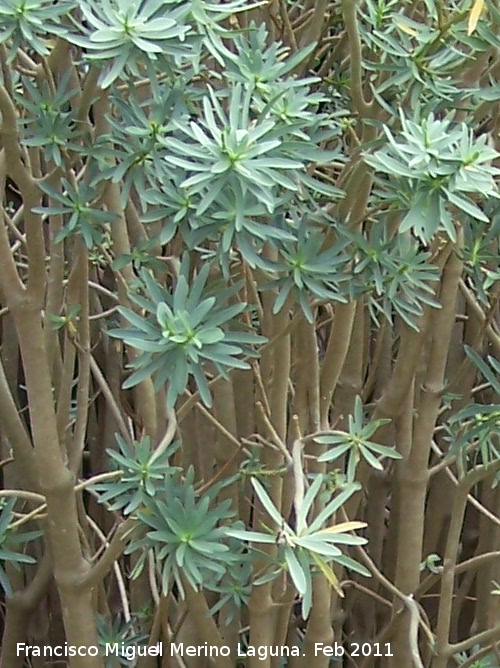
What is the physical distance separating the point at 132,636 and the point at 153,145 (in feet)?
2.54

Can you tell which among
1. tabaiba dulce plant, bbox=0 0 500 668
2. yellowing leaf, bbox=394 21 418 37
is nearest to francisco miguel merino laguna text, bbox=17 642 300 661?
tabaiba dulce plant, bbox=0 0 500 668

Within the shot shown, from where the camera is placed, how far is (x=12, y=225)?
1076 mm

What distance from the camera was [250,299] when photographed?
94 cm

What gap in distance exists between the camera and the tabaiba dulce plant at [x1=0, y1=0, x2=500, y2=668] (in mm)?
661

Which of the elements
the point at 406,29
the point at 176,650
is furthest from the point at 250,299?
the point at 176,650

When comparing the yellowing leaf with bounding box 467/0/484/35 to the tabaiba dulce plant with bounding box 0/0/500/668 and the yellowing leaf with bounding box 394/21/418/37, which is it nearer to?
the tabaiba dulce plant with bounding box 0/0/500/668

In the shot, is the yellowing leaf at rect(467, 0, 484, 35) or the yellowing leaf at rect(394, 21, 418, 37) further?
the yellowing leaf at rect(394, 21, 418, 37)

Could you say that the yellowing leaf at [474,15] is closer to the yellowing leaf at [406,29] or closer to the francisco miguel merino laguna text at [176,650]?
the yellowing leaf at [406,29]

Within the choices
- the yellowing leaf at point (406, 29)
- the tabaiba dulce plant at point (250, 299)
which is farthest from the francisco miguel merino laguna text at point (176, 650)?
the yellowing leaf at point (406, 29)

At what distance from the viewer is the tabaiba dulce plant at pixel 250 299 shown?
66 cm

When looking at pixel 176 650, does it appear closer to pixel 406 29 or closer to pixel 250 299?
pixel 250 299

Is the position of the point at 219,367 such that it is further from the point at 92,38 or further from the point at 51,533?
the point at 51,533

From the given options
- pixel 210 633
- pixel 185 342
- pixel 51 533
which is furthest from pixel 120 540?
pixel 185 342

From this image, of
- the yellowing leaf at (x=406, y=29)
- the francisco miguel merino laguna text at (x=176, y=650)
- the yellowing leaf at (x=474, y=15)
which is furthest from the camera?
the francisco miguel merino laguna text at (x=176, y=650)
